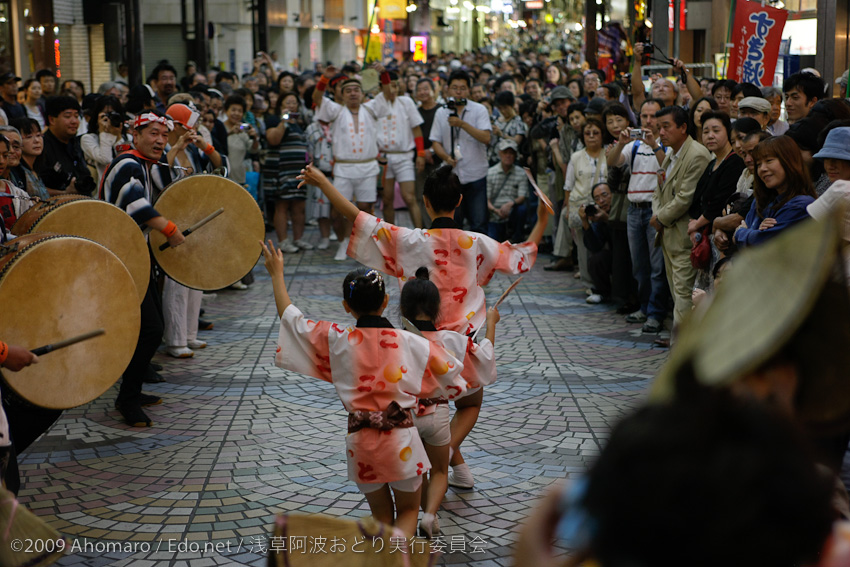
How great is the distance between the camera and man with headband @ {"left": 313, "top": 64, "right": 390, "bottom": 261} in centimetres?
1166

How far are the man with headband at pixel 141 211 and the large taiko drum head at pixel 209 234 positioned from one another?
0.16 metres

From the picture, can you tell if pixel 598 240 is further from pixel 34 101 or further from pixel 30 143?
pixel 34 101

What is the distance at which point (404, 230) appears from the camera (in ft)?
16.2

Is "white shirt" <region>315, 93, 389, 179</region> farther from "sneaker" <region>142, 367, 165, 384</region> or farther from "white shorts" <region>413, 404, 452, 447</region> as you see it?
"white shorts" <region>413, 404, 452, 447</region>

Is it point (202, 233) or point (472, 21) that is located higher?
point (472, 21)

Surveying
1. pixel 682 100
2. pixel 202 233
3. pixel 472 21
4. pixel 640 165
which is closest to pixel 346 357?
pixel 202 233

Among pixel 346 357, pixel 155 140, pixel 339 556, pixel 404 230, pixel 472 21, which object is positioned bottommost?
pixel 339 556

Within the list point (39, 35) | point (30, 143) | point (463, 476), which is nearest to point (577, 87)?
point (30, 143)

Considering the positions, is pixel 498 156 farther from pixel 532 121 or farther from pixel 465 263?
pixel 465 263

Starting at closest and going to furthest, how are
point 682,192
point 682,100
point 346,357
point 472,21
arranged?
1. point 346,357
2. point 682,192
3. point 682,100
4. point 472,21

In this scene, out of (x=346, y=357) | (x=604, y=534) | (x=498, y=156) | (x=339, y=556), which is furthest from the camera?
(x=498, y=156)

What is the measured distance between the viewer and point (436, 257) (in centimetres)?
491

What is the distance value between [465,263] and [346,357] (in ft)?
4.45

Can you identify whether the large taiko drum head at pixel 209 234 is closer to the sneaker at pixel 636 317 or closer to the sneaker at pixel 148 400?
the sneaker at pixel 148 400
